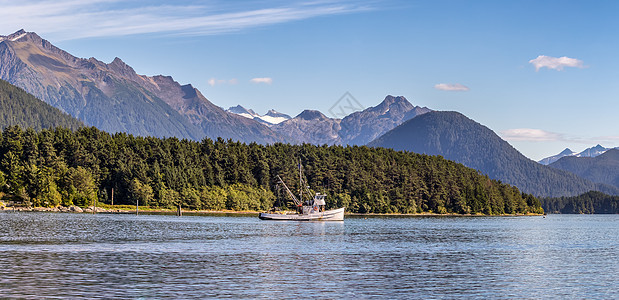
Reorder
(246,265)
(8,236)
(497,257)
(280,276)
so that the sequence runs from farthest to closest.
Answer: (8,236), (497,257), (246,265), (280,276)

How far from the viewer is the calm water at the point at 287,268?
176 feet

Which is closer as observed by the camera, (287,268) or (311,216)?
(287,268)

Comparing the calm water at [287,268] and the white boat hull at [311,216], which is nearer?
the calm water at [287,268]

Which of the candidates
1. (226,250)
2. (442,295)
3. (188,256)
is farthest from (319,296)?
(226,250)

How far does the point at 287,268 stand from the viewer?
68.6 metres

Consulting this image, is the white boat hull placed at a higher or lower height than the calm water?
higher

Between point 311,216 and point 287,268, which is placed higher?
point 311,216

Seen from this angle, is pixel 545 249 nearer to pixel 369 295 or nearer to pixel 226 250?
pixel 226 250

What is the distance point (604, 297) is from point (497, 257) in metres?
32.1

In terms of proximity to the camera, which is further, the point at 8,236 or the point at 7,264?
the point at 8,236

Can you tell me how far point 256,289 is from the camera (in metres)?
54.2

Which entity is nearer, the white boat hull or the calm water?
the calm water

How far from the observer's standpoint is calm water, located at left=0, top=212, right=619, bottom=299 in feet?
176

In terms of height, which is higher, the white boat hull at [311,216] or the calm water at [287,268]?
the white boat hull at [311,216]
